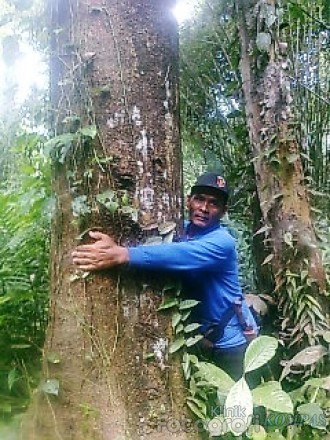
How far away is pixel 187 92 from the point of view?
24.3ft

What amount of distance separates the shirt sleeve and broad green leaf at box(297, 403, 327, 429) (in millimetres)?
640

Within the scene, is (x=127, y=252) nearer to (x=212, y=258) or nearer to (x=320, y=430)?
(x=212, y=258)

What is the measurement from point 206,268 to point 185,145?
5.18 meters

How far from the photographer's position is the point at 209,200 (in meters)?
2.89

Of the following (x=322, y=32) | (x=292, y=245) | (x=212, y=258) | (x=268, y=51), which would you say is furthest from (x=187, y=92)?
(x=212, y=258)

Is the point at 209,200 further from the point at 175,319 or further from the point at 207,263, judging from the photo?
the point at 175,319

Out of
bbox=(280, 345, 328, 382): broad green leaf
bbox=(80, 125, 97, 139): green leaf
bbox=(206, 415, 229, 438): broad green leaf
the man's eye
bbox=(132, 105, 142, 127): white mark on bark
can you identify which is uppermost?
bbox=(132, 105, 142, 127): white mark on bark

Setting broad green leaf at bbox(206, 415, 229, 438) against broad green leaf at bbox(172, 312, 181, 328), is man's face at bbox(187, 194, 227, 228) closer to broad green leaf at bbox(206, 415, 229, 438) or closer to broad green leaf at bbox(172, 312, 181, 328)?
broad green leaf at bbox(172, 312, 181, 328)

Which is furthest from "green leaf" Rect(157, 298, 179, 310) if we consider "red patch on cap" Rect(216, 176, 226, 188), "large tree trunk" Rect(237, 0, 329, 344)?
"large tree trunk" Rect(237, 0, 329, 344)

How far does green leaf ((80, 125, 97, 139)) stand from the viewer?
217cm

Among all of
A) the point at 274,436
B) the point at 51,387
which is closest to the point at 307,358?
the point at 274,436

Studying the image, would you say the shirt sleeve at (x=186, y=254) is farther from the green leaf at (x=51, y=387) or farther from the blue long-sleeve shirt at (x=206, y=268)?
the green leaf at (x=51, y=387)

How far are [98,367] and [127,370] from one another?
0.34ft

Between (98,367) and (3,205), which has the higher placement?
(3,205)
